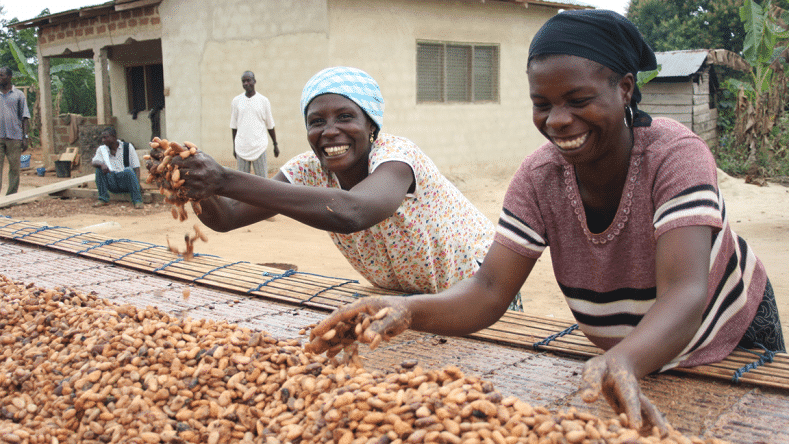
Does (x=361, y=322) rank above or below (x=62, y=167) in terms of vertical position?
below

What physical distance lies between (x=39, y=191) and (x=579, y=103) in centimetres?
817

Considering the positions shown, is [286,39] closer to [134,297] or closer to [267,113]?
[267,113]

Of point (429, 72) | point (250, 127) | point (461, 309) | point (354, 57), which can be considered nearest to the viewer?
point (461, 309)

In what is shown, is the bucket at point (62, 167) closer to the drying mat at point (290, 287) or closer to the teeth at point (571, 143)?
the drying mat at point (290, 287)

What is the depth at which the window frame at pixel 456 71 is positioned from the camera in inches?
356

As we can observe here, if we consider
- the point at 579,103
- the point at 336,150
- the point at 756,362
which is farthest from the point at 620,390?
the point at 336,150

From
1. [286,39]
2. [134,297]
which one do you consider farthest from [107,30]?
[134,297]

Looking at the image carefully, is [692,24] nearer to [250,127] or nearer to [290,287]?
[250,127]

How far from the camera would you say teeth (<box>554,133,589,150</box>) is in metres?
1.45

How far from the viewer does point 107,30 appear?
1050 cm

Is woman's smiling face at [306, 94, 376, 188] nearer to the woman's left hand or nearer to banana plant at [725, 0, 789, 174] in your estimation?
the woman's left hand

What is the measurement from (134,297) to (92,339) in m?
0.67

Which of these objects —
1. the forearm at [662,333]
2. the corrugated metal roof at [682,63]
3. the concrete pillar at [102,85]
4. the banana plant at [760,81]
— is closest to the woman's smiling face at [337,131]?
the forearm at [662,333]

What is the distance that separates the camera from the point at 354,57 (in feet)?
27.4
